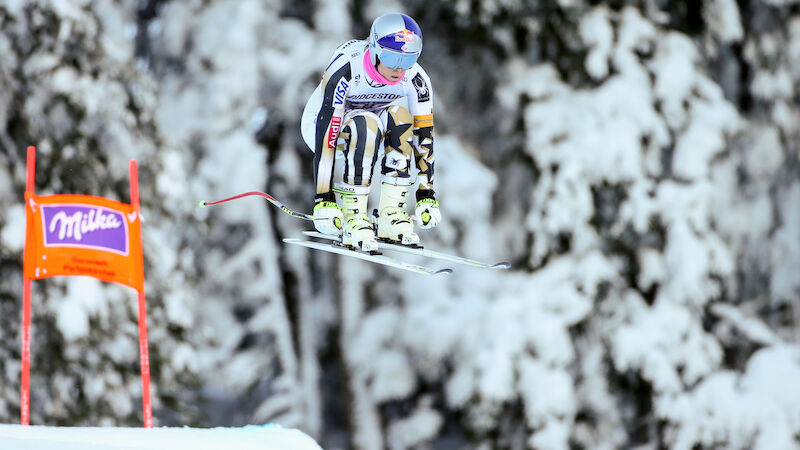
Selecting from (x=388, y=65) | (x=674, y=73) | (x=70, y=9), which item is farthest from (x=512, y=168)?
(x=388, y=65)

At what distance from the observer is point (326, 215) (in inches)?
122

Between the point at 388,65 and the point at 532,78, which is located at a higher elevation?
the point at 532,78

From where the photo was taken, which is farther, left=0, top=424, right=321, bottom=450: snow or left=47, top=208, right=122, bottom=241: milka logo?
left=47, top=208, right=122, bottom=241: milka logo

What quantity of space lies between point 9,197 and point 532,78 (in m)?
5.39

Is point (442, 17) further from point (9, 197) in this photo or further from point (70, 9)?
point (9, 197)

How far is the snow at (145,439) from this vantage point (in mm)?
5055

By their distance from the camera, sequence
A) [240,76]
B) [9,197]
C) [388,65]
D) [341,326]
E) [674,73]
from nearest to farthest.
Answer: [388,65]
[9,197]
[674,73]
[240,76]
[341,326]

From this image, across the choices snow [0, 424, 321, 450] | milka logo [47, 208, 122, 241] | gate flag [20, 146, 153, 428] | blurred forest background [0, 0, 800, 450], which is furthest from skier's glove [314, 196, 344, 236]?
blurred forest background [0, 0, 800, 450]

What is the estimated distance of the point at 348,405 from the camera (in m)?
12.8

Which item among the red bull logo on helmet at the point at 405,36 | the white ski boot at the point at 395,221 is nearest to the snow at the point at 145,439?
the white ski boot at the point at 395,221

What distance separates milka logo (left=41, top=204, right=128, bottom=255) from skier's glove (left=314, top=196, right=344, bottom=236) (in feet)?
11.0

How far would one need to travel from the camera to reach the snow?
5055 mm

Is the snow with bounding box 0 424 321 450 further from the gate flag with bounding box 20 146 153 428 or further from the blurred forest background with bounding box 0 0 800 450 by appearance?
the blurred forest background with bounding box 0 0 800 450

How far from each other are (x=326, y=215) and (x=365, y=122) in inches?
12.4
